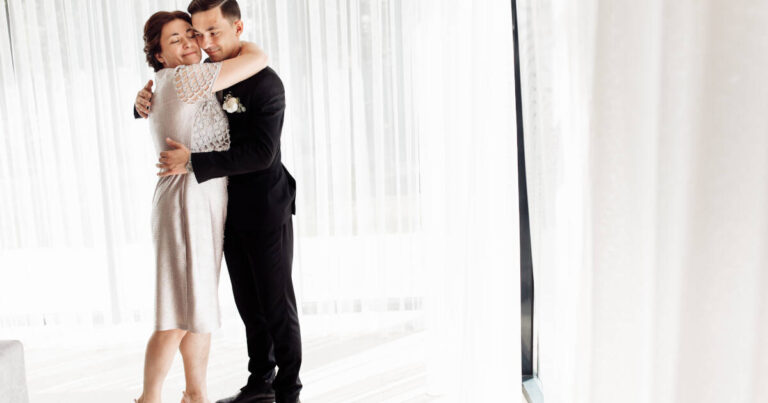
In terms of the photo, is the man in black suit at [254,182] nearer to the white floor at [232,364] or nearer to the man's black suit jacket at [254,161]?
the man's black suit jacket at [254,161]

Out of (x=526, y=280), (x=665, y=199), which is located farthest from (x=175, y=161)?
(x=665, y=199)

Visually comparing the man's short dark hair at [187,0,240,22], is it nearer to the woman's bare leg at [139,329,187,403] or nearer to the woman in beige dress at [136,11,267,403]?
the woman in beige dress at [136,11,267,403]

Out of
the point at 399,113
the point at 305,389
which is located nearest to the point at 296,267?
the point at 305,389

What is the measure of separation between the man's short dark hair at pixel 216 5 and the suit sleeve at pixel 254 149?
0.29 metres

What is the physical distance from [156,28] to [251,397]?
1404 mm

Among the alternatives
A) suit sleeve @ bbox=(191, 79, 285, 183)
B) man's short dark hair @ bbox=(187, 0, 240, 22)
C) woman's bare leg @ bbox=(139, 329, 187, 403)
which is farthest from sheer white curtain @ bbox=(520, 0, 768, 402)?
woman's bare leg @ bbox=(139, 329, 187, 403)

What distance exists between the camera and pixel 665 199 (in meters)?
0.64

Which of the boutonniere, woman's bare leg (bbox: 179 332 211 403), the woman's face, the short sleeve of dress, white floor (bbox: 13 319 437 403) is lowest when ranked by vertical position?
white floor (bbox: 13 319 437 403)

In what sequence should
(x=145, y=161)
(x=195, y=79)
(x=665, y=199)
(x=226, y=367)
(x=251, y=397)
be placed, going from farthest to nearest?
(x=145, y=161), (x=226, y=367), (x=251, y=397), (x=195, y=79), (x=665, y=199)

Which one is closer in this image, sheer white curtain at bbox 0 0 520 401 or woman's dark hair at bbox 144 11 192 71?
woman's dark hair at bbox 144 11 192 71

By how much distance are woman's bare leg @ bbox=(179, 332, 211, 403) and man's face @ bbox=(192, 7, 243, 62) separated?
1018 millimetres

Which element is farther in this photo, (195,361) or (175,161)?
(195,361)

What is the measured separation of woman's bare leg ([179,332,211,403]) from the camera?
2166mm

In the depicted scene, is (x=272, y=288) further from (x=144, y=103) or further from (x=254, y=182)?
(x=144, y=103)
